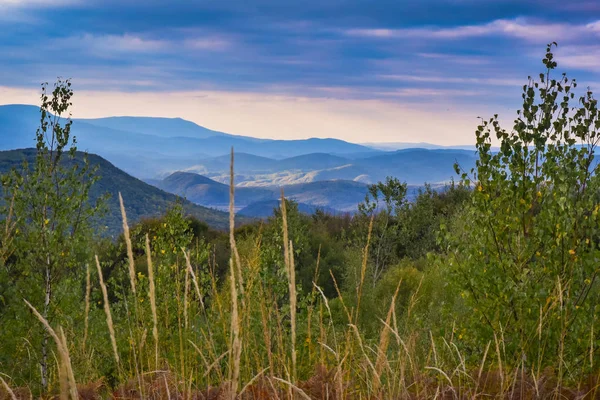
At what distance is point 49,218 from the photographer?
855cm

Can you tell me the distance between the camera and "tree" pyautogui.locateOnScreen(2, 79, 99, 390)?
27.4ft

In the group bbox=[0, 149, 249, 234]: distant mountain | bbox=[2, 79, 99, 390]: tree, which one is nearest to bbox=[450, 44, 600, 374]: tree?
bbox=[2, 79, 99, 390]: tree

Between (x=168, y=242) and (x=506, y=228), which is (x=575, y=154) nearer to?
(x=506, y=228)

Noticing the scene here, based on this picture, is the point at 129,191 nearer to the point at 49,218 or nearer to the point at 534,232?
the point at 49,218

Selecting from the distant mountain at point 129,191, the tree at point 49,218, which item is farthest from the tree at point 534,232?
the distant mountain at point 129,191

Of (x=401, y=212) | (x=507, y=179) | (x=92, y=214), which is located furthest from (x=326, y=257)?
(x=507, y=179)

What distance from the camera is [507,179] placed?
5.67 meters

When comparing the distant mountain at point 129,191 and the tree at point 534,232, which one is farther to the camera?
the distant mountain at point 129,191

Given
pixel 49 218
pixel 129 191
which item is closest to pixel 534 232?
pixel 49 218

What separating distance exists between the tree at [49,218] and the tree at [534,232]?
17.7 feet

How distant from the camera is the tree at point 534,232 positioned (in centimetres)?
496

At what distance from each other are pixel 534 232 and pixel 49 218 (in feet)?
21.7

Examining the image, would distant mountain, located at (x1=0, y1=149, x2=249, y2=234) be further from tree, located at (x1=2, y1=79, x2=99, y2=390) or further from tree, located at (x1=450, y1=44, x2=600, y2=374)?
tree, located at (x1=450, y1=44, x2=600, y2=374)

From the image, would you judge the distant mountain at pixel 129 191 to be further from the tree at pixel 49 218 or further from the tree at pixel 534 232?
the tree at pixel 534 232
